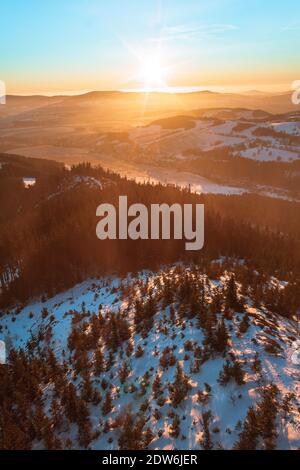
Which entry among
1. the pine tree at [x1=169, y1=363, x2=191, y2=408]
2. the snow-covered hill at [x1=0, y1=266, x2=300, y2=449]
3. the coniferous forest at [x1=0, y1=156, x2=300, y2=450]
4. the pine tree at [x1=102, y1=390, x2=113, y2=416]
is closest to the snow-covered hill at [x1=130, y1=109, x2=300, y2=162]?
the coniferous forest at [x1=0, y1=156, x2=300, y2=450]

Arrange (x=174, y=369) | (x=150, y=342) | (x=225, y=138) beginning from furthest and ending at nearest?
(x=225, y=138), (x=150, y=342), (x=174, y=369)

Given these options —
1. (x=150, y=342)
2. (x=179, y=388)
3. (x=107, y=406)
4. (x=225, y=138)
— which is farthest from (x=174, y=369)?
(x=225, y=138)

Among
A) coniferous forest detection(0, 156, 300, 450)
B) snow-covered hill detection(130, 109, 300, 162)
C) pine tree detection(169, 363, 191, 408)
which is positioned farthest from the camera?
snow-covered hill detection(130, 109, 300, 162)

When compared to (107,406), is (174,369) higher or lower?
higher

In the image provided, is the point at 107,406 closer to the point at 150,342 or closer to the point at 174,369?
the point at 174,369

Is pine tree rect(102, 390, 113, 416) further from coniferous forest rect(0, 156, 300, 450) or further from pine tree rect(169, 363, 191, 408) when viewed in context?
pine tree rect(169, 363, 191, 408)

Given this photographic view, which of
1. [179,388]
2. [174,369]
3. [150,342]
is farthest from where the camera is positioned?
[150,342]

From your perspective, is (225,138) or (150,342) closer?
(150,342)

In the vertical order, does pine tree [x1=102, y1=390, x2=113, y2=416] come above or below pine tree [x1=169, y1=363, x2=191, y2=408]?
below
